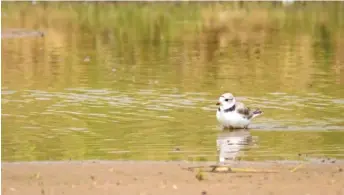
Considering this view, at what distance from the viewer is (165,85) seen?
65.6ft

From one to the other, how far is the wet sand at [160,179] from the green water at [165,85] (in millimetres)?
925

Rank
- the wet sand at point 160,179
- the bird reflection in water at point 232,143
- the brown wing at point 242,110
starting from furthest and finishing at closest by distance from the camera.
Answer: the brown wing at point 242,110
the bird reflection in water at point 232,143
the wet sand at point 160,179

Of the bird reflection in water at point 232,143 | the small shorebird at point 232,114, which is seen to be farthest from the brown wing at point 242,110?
the bird reflection in water at point 232,143

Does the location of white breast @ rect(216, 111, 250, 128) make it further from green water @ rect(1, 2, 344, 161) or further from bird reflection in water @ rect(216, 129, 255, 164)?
green water @ rect(1, 2, 344, 161)

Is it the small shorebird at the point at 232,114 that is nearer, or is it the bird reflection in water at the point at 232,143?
the bird reflection in water at the point at 232,143

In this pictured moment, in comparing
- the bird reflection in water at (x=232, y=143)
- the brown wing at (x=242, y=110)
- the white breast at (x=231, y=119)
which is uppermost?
the brown wing at (x=242, y=110)

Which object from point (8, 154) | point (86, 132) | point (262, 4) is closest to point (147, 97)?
point (86, 132)

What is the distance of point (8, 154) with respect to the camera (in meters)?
12.7

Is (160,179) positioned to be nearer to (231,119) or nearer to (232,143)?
(232,143)

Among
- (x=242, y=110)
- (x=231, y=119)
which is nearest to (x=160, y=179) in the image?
(x=231, y=119)

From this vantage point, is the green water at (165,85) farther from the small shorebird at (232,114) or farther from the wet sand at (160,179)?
the wet sand at (160,179)

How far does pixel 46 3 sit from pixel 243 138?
1358 inches

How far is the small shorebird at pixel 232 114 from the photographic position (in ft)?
48.2

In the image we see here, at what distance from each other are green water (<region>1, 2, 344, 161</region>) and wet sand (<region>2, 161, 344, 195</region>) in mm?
925
